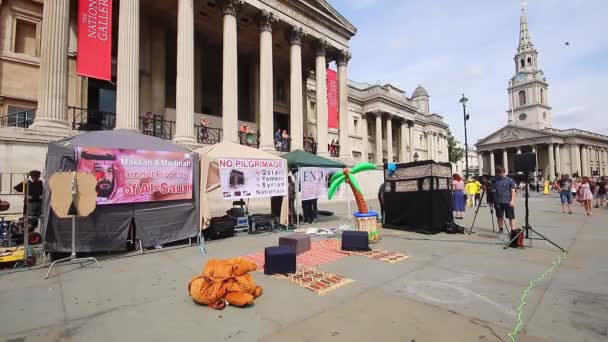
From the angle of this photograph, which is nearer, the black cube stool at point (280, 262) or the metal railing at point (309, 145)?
the black cube stool at point (280, 262)

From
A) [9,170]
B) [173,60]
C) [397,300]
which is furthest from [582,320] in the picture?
[173,60]

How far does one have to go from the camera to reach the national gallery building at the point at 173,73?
12664 mm

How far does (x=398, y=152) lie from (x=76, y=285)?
1883 inches

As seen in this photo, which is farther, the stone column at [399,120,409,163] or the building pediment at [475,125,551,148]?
the building pediment at [475,125,551,148]

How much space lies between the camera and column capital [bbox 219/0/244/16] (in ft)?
57.5

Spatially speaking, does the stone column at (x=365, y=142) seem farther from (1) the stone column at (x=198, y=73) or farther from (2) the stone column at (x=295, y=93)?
(1) the stone column at (x=198, y=73)

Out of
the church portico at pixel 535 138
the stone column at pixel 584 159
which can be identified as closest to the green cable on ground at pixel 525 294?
the church portico at pixel 535 138

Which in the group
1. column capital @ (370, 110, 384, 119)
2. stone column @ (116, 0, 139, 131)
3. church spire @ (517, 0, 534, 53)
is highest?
church spire @ (517, 0, 534, 53)

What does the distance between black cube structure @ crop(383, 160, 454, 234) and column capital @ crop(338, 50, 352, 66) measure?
1731 centimetres

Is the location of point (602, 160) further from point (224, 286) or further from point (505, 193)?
point (224, 286)

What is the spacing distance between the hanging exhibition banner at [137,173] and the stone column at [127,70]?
24.2ft

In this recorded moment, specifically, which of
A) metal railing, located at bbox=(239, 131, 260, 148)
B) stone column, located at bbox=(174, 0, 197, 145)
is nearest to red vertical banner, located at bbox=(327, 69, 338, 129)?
metal railing, located at bbox=(239, 131, 260, 148)

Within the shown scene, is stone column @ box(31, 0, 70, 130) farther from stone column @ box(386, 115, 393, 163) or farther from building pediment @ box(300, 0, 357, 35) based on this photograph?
stone column @ box(386, 115, 393, 163)

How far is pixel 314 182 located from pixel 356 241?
522 cm
